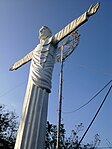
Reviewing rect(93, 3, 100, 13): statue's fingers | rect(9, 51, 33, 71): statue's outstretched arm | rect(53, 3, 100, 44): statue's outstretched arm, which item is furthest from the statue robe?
rect(93, 3, 100, 13): statue's fingers

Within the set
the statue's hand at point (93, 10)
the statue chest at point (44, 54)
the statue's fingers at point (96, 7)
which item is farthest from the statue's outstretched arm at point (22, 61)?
the statue's fingers at point (96, 7)

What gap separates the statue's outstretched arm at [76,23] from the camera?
4.25 metres

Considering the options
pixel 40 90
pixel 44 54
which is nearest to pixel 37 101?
pixel 40 90

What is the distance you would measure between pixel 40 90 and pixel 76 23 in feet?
4.88

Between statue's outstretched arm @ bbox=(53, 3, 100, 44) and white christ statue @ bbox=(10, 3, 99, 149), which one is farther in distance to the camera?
statue's outstretched arm @ bbox=(53, 3, 100, 44)

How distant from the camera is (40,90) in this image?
4348mm

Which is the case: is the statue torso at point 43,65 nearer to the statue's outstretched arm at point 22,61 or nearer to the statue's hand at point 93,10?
the statue's outstretched arm at point 22,61

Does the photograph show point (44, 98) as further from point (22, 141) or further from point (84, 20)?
point (84, 20)

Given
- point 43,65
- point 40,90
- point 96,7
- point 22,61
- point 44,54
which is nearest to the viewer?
point 96,7

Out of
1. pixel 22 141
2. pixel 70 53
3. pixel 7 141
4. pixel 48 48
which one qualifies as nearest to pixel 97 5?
pixel 48 48

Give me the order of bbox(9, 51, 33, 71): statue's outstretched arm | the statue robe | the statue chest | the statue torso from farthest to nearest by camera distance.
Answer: bbox(9, 51, 33, 71): statue's outstretched arm → the statue chest → the statue torso → the statue robe

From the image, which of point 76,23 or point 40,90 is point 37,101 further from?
point 76,23

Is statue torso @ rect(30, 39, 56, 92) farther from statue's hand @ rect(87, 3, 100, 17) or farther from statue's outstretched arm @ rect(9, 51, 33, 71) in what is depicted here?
statue's hand @ rect(87, 3, 100, 17)

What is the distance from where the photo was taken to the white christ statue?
12.7ft
